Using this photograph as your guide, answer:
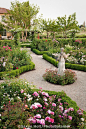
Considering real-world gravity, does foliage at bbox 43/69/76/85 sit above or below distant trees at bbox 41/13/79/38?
below

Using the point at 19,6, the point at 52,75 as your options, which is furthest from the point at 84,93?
the point at 19,6

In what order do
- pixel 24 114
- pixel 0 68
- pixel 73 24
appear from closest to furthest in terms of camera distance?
pixel 24 114 < pixel 0 68 < pixel 73 24

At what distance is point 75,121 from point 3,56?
19.8 feet

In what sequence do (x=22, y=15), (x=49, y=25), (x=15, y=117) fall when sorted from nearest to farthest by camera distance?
1. (x=15, y=117)
2. (x=22, y=15)
3. (x=49, y=25)

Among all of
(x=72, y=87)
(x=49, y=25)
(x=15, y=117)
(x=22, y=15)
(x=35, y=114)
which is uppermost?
(x=22, y=15)

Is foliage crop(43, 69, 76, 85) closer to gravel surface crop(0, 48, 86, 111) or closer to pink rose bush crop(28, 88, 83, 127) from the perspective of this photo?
gravel surface crop(0, 48, 86, 111)

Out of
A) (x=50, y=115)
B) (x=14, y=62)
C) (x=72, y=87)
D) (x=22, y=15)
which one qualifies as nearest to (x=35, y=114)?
(x=50, y=115)

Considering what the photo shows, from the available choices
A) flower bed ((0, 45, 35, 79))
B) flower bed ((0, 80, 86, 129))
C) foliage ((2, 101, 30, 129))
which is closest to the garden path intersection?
flower bed ((0, 45, 35, 79))

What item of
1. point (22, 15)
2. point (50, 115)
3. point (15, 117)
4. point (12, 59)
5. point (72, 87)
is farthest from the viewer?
point (22, 15)

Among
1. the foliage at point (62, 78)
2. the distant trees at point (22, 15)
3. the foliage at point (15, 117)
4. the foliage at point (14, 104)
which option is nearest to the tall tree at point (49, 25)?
the distant trees at point (22, 15)


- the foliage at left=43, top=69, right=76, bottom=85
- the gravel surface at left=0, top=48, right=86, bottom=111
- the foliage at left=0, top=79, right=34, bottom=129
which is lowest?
the gravel surface at left=0, top=48, right=86, bottom=111

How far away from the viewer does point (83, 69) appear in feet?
28.9

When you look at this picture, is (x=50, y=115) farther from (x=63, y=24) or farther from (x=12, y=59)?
(x=63, y=24)

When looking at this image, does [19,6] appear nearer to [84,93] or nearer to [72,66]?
[72,66]
